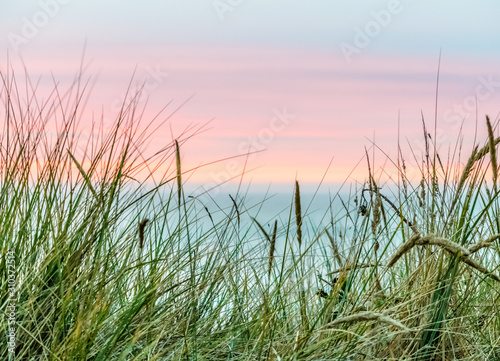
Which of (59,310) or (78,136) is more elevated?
(78,136)

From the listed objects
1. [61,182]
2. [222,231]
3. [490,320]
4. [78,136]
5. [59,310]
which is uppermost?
[78,136]

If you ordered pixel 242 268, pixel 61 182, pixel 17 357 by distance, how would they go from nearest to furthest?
pixel 17 357
pixel 61 182
pixel 242 268

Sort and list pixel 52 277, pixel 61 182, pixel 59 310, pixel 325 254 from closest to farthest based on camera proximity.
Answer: pixel 59 310 < pixel 52 277 < pixel 61 182 < pixel 325 254

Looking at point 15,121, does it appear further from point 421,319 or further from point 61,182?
point 421,319

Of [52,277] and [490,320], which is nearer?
[52,277]

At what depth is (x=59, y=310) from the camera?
214cm

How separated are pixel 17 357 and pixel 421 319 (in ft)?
4.41

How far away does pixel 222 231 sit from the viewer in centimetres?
255

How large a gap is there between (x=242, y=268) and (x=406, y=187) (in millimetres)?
755

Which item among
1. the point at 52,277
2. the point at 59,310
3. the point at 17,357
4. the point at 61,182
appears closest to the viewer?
the point at 17,357

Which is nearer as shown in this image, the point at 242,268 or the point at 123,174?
the point at 123,174

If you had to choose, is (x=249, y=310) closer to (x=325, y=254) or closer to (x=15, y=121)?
(x=325, y=254)

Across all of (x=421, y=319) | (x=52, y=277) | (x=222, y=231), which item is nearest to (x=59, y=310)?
(x=52, y=277)

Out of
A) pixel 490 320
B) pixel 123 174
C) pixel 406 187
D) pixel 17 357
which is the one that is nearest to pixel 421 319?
pixel 490 320
